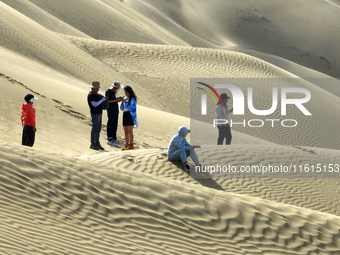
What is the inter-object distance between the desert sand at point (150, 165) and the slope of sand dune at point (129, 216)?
0.07 feet

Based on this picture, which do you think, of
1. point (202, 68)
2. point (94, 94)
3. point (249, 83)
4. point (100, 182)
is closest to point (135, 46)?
point (202, 68)

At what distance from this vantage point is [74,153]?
12258mm

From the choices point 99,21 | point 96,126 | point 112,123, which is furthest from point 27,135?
point 99,21

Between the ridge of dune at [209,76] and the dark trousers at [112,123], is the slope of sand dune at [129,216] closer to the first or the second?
the dark trousers at [112,123]

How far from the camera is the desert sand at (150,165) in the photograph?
6652mm

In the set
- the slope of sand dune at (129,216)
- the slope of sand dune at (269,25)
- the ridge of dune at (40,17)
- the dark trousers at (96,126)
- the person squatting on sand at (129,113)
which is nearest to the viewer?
the slope of sand dune at (129,216)

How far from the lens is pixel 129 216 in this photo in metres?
7.09

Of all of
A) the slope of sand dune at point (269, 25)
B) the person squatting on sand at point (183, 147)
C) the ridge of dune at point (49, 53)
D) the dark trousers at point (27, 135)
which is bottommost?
the dark trousers at point (27, 135)

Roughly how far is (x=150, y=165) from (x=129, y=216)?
3724mm

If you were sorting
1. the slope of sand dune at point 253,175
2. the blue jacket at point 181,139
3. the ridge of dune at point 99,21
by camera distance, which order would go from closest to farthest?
1. the blue jacket at point 181,139
2. the slope of sand dune at point 253,175
3. the ridge of dune at point 99,21

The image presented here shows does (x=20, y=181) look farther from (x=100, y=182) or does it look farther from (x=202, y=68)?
(x=202, y=68)

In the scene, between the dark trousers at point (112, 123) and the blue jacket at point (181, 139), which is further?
the dark trousers at point (112, 123)

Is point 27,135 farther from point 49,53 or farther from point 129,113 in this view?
point 49,53

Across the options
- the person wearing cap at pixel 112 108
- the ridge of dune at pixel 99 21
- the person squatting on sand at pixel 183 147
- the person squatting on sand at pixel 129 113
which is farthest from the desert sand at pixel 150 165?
the ridge of dune at pixel 99 21
